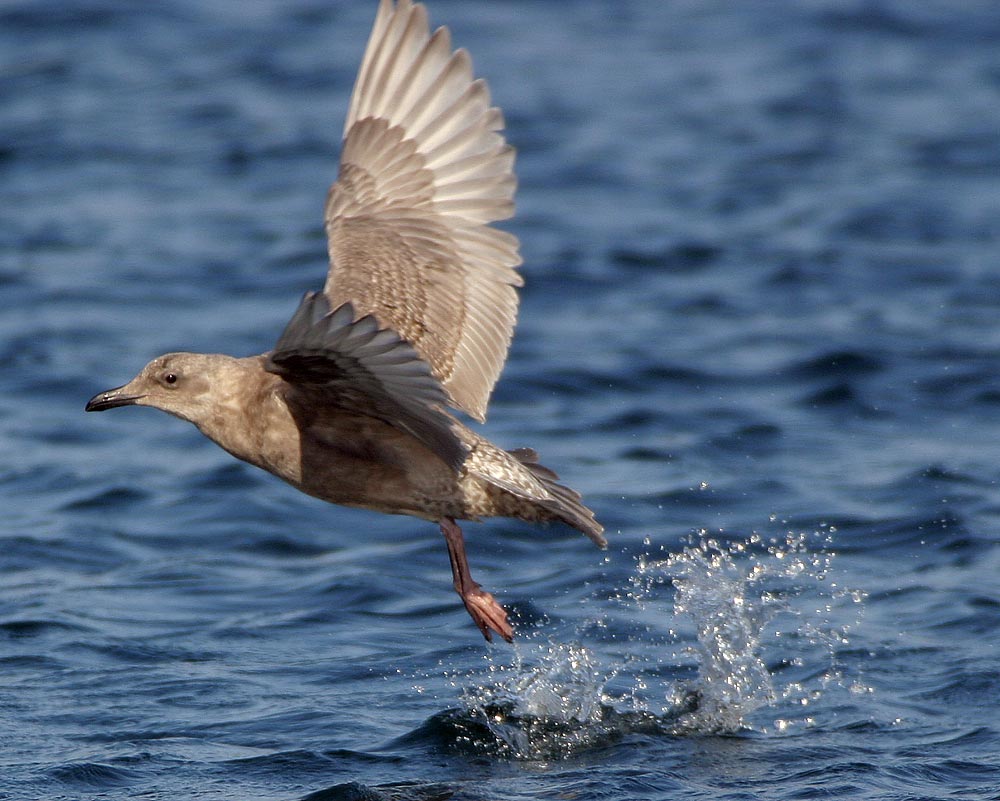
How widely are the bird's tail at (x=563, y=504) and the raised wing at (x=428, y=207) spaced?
0.41 m

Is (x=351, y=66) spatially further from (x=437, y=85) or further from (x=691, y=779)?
(x=691, y=779)

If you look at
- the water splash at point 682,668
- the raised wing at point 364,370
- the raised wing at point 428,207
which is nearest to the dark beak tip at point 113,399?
the raised wing at point 364,370

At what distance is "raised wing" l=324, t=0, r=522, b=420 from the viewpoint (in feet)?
21.0

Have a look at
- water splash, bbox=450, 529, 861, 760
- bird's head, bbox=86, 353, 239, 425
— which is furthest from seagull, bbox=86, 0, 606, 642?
water splash, bbox=450, 529, 861, 760

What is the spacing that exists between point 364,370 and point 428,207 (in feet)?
6.80

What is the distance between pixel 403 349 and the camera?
15.9ft

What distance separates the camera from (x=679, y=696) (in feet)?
20.9

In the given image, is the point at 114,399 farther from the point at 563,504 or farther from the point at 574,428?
the point at 574,428

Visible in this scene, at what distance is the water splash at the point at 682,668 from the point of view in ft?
20.2

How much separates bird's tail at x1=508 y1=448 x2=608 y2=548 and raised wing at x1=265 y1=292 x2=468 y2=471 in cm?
36

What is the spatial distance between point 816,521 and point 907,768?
9.11 ft

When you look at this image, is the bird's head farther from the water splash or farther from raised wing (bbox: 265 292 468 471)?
the water splash

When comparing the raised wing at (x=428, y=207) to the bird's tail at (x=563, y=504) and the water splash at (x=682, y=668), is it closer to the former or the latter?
the bird's tail at (x=563, y=504)

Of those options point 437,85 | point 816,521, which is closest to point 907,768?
point 816,521
